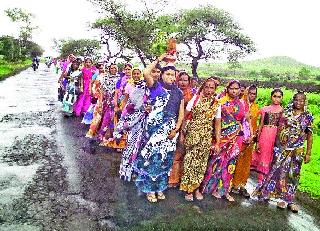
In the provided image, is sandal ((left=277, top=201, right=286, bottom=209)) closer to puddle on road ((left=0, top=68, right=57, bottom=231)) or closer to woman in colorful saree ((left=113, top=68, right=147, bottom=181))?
woman in colorful saree ((left=113, top=68, right=147, bottom=181))

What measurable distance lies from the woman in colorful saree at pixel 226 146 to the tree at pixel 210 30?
35.9 m

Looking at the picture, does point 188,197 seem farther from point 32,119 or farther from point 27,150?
point 32,119

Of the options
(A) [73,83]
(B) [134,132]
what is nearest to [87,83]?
(A) [73,83]

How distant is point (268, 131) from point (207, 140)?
1277 mm

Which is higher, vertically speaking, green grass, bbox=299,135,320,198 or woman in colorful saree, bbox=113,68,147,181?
woman in colorful saree, bbox=113,68,147,181

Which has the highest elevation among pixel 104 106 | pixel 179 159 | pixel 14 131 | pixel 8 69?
pixel 104 106

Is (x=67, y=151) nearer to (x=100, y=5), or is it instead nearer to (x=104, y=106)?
(x=104, y=106)

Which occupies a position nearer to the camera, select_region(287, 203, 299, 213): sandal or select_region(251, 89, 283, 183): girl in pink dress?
select_region(287, 203, 299, 213): sandal

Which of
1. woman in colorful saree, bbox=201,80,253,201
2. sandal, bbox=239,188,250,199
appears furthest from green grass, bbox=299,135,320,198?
woman in colorful saree, bbox=201,80,253,201

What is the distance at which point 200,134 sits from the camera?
5.84m

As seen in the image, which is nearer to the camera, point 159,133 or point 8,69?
point 159,133

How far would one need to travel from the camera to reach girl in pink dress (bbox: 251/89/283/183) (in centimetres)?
643

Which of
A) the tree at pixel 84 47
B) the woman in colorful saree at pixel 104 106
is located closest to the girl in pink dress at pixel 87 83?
the woman in colorful saree at pixel 104 106

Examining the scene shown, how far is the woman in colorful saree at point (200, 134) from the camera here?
5828 mm
